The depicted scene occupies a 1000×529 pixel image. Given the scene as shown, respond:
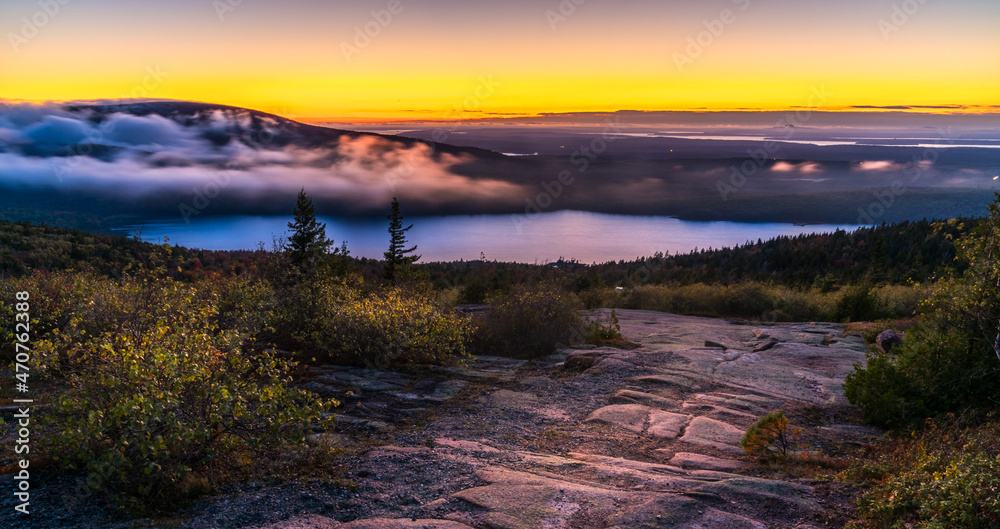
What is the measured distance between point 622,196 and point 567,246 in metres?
46.2

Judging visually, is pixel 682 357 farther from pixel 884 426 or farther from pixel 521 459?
pixel 521 459

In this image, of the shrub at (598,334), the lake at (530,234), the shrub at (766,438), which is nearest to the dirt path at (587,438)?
the shrub at (766,438)

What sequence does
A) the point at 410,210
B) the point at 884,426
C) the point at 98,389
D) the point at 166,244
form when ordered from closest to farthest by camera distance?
the point at 98,389
the point at 166,244
the point at 884,426
the point at 410,210

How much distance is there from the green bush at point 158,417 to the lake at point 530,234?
4457 cm

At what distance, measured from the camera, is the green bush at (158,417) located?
4.16 m

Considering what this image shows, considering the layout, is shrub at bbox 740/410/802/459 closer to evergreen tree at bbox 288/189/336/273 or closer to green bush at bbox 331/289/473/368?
green bush at bbox 331/289/473/368

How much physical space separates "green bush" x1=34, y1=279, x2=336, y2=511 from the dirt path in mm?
593

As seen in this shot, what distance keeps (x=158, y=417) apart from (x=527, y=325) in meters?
8.38

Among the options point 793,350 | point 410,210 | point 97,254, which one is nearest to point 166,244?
point 793,350

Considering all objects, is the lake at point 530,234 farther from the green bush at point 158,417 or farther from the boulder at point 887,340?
the green bush at point 158,417

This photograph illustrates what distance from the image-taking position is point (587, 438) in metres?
6.76

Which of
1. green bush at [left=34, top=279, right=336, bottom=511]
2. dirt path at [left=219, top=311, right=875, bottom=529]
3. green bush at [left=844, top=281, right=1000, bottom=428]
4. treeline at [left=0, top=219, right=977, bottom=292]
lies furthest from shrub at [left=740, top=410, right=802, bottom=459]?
treeline at [left=0, top=219, right=977, bottom=292]

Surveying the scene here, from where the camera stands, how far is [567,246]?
2709 inches

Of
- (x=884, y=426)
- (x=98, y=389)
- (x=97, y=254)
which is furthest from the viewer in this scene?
(x=97, y=254)
